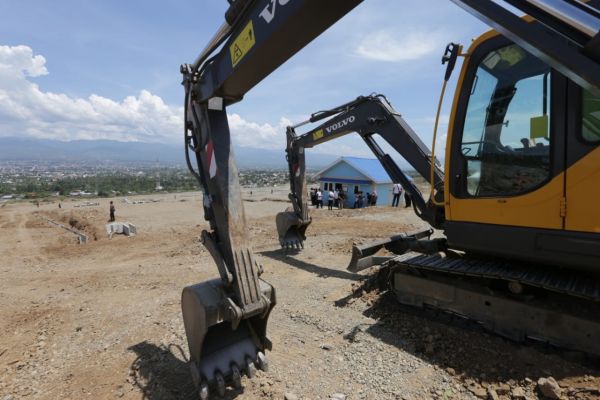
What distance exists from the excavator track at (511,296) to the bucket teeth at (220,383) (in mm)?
2876

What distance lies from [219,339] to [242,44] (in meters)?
2.79

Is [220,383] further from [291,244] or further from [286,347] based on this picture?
[291,244]

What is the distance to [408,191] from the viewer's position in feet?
21.6

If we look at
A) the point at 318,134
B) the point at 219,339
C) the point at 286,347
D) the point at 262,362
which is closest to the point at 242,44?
the point at 219,339

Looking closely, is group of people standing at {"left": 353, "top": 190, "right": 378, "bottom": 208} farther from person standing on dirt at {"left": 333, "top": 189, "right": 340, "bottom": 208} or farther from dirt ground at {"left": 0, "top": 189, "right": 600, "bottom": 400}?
dirt ground at {"left": 0, "top": 189, "right": 600, "bottom": 400}

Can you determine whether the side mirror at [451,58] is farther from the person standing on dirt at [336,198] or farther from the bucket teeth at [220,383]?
the person standing on dirt at [336,198]

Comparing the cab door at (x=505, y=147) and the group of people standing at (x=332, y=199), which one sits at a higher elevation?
Result: the cab door at (x=505, y=147)

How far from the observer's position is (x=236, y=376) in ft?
10.8

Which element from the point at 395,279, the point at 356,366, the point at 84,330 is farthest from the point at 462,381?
the point at 84,330

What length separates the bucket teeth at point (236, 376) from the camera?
3.30 m

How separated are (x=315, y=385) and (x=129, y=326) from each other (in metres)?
2.94

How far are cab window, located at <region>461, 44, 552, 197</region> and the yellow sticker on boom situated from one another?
8.98 ft

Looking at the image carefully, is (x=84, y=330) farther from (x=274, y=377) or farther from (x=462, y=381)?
(x=462, y=381)

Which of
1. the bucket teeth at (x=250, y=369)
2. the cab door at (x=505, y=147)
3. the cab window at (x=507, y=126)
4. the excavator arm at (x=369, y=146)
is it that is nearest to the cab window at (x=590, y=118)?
the cab door at (x=505, y=147)
